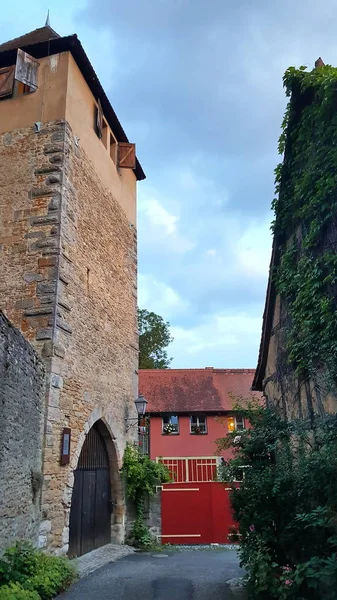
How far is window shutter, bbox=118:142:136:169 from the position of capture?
1149cm

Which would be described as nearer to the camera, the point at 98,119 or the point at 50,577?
the point at 50,577

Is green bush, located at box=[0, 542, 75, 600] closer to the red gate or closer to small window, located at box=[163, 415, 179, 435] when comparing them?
the red gate

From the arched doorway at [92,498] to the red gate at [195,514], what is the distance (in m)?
2.11

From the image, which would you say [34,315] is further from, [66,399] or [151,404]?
[151,404]

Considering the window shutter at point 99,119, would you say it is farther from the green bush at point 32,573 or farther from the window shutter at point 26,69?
the green bush at point 32,573

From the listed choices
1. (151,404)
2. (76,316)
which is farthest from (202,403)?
(76,316)

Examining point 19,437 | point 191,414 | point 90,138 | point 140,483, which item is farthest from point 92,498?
point 191,414

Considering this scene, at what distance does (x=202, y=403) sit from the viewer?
1905cm

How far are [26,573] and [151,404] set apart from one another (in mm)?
13840

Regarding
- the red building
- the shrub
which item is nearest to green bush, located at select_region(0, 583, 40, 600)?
the shrub

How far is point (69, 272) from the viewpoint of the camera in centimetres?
798

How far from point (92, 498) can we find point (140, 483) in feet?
4.51

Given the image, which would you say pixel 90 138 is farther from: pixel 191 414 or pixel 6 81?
pixel 191 414

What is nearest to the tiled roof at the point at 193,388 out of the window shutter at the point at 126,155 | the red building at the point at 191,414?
the red building at the point at 191,414
